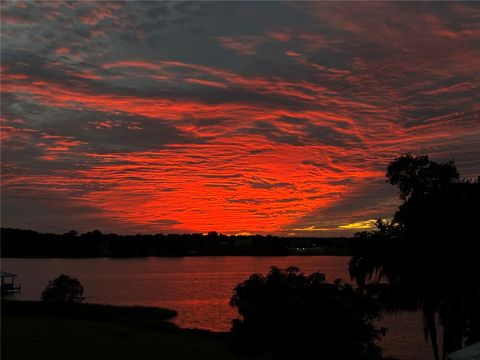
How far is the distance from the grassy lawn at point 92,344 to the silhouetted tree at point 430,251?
1375 cm

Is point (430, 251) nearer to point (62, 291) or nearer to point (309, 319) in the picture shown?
point (309, 319)

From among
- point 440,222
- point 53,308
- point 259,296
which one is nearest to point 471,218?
point 440,222

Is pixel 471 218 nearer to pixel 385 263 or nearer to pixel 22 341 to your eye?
pixel 385 263

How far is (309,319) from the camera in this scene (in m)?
24.0

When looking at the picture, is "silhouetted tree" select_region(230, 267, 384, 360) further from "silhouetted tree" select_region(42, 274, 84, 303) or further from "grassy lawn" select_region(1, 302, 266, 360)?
"silhouetted tree" select_region(42, 274, 84, 303)

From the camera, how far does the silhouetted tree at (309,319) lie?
934 inches

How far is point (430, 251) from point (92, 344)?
26.6 m

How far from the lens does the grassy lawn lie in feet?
124

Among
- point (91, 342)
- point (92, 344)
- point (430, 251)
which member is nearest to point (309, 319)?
point (430, 251)

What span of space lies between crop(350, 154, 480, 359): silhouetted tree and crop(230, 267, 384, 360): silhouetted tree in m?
3.33

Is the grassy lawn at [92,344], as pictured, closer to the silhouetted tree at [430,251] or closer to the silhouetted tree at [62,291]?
the silhouetted tree at [430,251]

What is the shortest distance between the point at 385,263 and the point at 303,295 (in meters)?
6.21

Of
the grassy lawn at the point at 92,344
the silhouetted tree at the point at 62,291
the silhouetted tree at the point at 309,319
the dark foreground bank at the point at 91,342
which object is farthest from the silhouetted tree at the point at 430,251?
the silhouetted tree at the point at 62,291

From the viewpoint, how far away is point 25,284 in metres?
145
